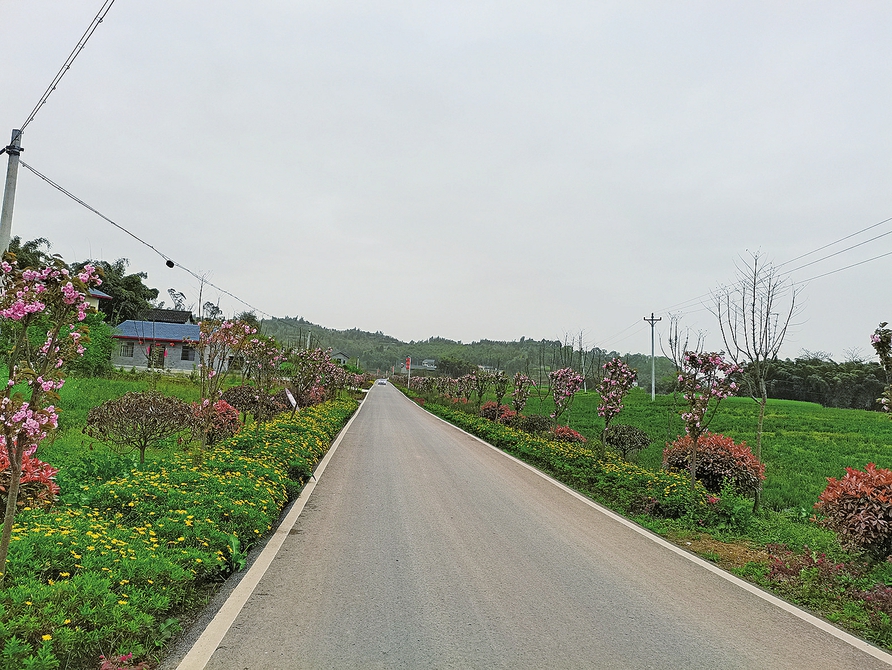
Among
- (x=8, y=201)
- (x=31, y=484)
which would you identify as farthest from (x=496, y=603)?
(x=8, y=201)

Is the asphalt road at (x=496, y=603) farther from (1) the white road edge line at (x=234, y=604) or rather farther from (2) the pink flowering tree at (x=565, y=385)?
(2) the pink flowering tree at (x=565, y=385)

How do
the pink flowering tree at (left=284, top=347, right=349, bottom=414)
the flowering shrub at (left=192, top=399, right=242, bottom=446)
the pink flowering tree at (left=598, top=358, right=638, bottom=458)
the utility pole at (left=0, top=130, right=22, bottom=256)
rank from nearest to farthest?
the utility pole at (left=0, top=130, right=22, bottom=256), the flowering shrub at (left=192, top=399, right=242, bottom=446), the pink flowering tree at (left=598, top=358, right=638, bottom=458), the pink flowering tree at (left=284, top=347, right=349, bottom=414)

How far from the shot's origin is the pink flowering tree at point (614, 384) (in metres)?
13.4

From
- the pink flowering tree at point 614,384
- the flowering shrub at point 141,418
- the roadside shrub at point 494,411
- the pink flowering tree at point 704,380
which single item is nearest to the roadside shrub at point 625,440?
the pink flowering tree at point 614,384

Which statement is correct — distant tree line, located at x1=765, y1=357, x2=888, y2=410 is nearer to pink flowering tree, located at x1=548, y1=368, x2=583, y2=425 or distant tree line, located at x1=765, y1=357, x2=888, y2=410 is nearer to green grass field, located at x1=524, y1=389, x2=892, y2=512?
green grass field, located at x1=524, y1=389, x2=892, y2=512

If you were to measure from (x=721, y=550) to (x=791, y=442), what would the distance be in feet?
54.2

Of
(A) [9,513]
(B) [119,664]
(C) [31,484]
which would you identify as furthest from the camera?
(C) [31,484]

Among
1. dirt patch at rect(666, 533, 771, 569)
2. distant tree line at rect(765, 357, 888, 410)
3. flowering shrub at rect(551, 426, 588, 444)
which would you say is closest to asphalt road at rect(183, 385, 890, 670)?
dirt patch at rect(666, 533, 771, 569)

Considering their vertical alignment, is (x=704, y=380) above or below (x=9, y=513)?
above

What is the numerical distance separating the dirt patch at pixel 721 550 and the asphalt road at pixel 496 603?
35 cm

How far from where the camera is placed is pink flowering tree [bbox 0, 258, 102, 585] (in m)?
3.66

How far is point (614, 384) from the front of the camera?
527 inches

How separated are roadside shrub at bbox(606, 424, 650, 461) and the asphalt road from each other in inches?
304

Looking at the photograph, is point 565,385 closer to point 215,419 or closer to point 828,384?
point 215,419
